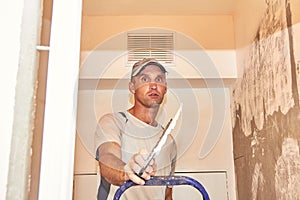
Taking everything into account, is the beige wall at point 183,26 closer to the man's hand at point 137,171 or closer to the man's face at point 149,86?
the man's face at point 149,86

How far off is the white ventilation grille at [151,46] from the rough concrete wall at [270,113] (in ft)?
1.73

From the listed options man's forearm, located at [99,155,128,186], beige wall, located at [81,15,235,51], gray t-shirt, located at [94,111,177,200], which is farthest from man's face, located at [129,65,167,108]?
man's forearm, located at [99,155,128,186]

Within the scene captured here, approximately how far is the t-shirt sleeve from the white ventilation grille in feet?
1.39

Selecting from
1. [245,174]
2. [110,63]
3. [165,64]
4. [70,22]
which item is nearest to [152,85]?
[165,64]

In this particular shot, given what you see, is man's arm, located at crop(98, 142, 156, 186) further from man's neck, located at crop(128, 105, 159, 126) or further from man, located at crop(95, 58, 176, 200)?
man's neck, located at crop(128, 105, 159, 126)

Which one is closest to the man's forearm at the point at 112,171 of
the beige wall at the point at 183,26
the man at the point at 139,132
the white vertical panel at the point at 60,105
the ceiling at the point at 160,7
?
the man at the point at 139,132

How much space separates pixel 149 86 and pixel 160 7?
0.53 metres

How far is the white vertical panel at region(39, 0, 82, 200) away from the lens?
0.49 m

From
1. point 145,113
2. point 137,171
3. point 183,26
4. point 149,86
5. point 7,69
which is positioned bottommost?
point 137,171

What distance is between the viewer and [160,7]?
7.21ft

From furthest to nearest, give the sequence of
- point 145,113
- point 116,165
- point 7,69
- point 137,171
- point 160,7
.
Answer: point 145,113
point 160,7
point 116,165
point 137,171
point 7,69

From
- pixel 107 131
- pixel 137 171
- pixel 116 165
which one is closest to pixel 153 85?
pixel 107 131

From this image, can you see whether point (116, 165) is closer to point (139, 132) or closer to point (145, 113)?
point (139, 132)

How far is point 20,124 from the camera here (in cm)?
45
